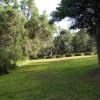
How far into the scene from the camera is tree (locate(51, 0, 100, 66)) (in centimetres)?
2200

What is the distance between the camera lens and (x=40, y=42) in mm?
54531

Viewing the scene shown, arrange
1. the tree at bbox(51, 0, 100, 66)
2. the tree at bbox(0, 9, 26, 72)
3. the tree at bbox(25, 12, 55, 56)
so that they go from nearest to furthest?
the tree at bbox(51, 0, 100, 66)
the tree at bbox(0, 9, 26, 72)
the tree at bbox(25, 12, 55, 56)

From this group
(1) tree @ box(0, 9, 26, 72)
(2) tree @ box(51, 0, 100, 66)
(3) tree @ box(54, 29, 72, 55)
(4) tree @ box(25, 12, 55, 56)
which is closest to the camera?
(2) tree @ box(51, 0, 100, 66)

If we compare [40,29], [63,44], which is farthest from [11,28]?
[63,44]

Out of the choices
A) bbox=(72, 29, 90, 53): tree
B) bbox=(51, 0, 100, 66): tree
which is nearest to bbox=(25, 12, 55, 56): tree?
bbox=(72, 29, 90, 53): tree

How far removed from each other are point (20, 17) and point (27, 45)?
19.3ft

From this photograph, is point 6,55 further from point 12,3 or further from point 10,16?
point 12,3

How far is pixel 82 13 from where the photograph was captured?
22828mm

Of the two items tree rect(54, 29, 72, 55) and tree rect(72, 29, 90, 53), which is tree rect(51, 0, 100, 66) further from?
tree rect(54, 29, 72, 55)

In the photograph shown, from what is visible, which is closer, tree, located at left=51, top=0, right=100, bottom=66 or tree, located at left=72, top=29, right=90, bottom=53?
tree, located at left=51, top=0, right=100, bottom=66

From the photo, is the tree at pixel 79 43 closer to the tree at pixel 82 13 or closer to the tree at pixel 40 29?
the tree at pixel 40 29

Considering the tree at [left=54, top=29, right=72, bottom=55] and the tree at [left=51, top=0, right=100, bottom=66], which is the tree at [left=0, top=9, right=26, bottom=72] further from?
the tree at [left=54, top=29, right=72, bottom=55]

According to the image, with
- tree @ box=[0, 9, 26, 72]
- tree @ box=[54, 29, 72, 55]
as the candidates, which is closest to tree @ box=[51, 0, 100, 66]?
tree @ box=[0, 9, 26, 72]

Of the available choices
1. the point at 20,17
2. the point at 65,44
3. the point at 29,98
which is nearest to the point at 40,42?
the point at 20,17
